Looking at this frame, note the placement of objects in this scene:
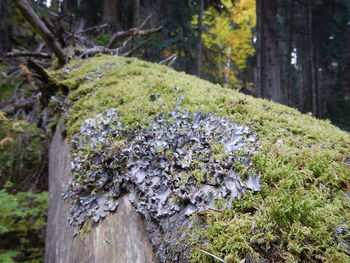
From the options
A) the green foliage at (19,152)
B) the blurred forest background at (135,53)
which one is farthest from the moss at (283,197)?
the green foliage at (19,152)

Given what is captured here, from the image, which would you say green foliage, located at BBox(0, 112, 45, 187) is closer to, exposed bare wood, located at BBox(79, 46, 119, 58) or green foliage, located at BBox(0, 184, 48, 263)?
green foliage, located at BBox(0, 184, 48, 263)

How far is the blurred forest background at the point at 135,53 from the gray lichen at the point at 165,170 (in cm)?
141

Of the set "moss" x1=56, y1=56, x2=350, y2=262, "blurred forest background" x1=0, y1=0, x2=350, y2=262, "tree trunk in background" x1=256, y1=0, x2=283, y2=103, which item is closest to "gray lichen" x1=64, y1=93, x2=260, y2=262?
"moss" x1=56, y1=56, x2=350, y2=262

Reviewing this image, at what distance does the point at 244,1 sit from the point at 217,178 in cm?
1191

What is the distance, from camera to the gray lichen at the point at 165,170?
104cm

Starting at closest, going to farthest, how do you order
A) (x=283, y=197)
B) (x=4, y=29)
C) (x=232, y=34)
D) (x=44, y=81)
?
(x=283, y=197)
(x=44, y=81)
(x=4, y=29)
(x=232, y=34)

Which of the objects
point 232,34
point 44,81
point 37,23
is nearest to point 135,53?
point 37,23

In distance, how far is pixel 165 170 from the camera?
1253 mm

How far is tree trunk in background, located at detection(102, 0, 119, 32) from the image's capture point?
9203 millimetres

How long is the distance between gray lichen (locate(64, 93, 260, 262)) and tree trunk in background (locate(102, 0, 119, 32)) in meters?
8.68

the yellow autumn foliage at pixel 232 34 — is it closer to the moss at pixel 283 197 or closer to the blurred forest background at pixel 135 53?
the blurred forest background at pixel 135 53

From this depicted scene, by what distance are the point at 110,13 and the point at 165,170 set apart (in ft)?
31.5

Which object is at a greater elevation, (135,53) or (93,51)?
(135,53)

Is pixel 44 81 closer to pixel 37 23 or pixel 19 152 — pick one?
pixel 37 23
